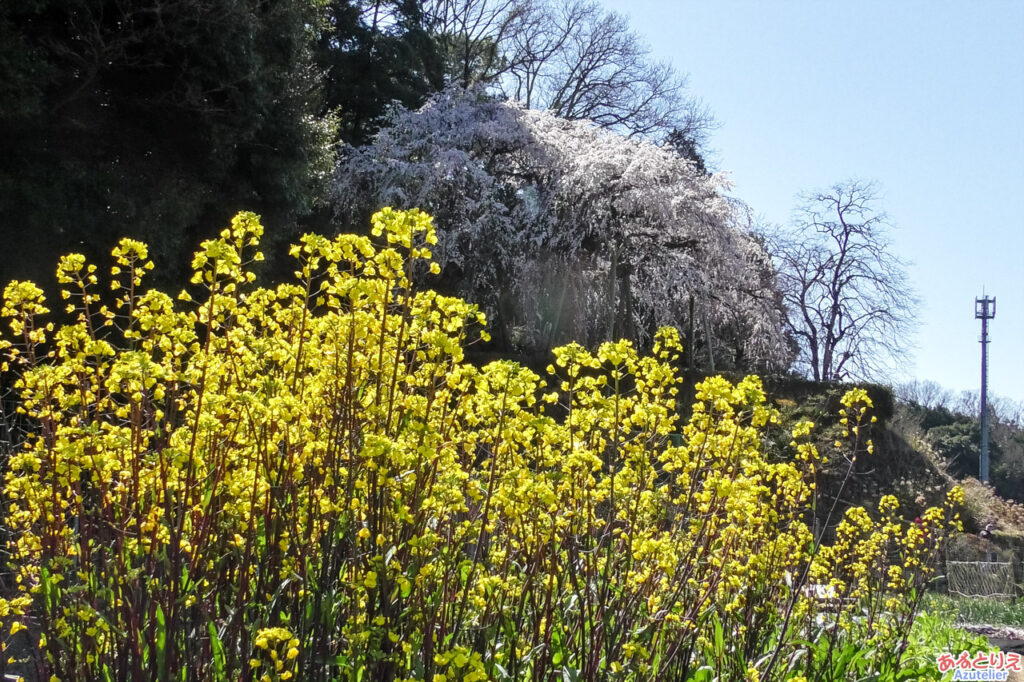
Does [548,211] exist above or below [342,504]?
above

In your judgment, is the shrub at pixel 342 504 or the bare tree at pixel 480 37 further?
the bare tree at pixel 480 37

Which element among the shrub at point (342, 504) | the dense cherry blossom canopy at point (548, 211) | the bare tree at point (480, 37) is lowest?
the shrub at point (342, 504)

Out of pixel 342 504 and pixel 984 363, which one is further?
pixel 984 363

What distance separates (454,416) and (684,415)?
456 inches

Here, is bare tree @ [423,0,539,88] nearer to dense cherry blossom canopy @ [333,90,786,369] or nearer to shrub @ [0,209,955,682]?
dense cherry blossom canopy @ [333,90,786,369]

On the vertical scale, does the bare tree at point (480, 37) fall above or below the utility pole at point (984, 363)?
above

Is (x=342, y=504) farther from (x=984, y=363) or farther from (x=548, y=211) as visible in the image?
(x=984, y=363)

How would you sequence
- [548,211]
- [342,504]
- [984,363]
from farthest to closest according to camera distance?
1. [984,363]
2. [548,211]
3. [342,504]

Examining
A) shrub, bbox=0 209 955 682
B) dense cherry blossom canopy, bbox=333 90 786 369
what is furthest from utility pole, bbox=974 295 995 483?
shrub, bbox=0 209 955 682

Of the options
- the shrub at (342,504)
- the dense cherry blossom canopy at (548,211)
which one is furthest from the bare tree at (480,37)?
the shrub at (342,504)

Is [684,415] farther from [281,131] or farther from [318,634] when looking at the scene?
[318,634]

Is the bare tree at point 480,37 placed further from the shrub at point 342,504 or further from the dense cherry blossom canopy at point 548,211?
the shrub at point 342,504

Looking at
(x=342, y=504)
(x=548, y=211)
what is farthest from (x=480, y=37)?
(x=342, y=504)

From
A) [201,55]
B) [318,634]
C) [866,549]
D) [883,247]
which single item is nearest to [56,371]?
[318,634]
